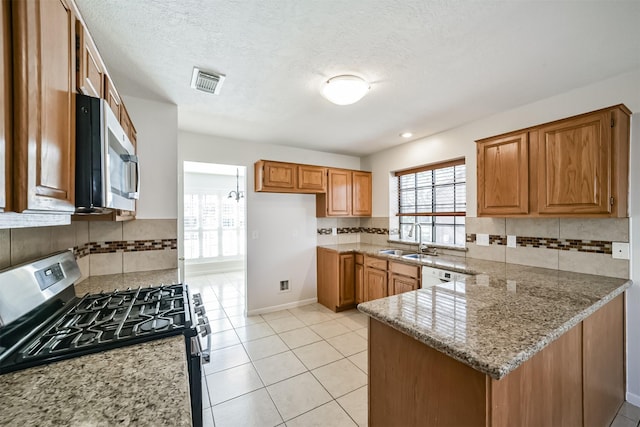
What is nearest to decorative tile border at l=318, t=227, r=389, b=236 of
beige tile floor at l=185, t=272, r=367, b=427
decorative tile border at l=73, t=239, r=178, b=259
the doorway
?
beige tile floor at l=185, t=272, r=367, b=427

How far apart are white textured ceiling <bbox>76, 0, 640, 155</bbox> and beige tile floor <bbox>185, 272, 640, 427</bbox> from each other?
2.42m

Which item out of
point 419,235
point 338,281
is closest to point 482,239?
point 419,235

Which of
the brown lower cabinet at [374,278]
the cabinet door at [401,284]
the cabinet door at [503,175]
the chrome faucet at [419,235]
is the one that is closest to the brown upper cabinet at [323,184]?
the chrome faucet at [419,235]

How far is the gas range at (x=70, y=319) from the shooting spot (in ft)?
3.10

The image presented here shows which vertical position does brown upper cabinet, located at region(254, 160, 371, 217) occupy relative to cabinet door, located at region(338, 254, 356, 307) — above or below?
above

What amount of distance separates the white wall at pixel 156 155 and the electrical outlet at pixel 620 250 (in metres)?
3.64

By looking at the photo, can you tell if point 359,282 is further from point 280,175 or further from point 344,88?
point 344,88

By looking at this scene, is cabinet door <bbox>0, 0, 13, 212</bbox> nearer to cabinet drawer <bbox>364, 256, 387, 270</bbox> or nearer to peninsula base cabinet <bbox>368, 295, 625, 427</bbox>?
peninsula base cabinet <bbox>368, 295, 625, 427</bbox>

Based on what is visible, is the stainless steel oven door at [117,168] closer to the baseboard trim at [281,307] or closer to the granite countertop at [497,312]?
the granite countertop at [497,312]

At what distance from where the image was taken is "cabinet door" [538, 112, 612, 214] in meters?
1.82

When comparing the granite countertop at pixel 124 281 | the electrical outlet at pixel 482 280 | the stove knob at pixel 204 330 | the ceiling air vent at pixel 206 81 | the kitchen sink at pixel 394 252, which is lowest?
the stove knob at pixel 204 330

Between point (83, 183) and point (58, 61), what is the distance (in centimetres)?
39

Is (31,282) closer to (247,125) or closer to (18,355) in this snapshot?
(18,355)

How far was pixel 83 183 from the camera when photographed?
92 cm
